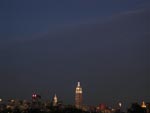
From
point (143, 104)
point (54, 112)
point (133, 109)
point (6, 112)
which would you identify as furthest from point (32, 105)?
point (133, 109)

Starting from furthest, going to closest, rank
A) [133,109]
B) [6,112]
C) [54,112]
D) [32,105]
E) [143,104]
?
1. [32,105]
2. [6,112]
3. [54,112]
4. [143,104]
5. [133,109]

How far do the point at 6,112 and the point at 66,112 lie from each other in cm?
2541

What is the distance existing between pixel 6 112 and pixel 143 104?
2009 inches

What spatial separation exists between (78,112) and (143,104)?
21681mm

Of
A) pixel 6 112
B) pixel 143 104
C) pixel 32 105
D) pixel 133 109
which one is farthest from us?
pixel 32 105

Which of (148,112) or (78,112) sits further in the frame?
(78,112)

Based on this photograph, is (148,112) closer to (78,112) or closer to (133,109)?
(133,109)

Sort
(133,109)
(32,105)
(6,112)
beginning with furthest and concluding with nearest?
1. (32,105)
2. (6,112)
3. (133,109)

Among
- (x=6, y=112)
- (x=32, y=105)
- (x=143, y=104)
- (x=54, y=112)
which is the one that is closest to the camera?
(x=143, y=104)

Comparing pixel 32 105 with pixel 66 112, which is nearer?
pixel 66 112

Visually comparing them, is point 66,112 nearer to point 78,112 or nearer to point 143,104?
point 78,112

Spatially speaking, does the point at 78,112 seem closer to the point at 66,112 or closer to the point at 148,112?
the point at 66,112

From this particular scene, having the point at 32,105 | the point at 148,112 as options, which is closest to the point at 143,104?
the point at 148,112

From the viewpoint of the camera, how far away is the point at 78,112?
147 m
